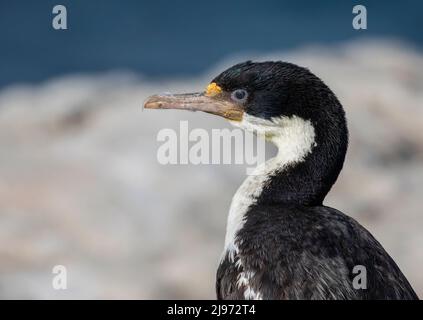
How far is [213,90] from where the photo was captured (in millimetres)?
6461

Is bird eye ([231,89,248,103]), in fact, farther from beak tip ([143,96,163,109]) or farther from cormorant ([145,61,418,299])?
beak tip ([143,96,163,109])

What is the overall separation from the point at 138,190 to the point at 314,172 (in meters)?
7.60

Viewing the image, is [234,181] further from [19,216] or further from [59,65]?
[59,65]

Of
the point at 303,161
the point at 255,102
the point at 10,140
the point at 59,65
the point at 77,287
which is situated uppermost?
the point at 59,65

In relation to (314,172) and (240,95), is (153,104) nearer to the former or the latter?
(240,95)

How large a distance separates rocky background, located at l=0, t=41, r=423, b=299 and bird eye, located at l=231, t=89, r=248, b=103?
5404 millimetres

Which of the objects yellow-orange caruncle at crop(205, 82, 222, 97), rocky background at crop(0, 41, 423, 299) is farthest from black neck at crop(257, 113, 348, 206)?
rocky background at crop(0, 41, 423, 299)

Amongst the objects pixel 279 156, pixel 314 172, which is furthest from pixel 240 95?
pixel 314 172

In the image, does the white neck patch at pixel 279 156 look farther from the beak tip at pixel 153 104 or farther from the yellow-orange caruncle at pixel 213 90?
the beak tip at pixel 153 104

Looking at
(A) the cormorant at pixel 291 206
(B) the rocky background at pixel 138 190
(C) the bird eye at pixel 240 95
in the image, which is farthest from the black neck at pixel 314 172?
(B) the rocky background at pixel 138 190

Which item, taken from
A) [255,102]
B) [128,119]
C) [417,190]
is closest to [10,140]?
[128,119]

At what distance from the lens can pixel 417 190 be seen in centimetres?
1388

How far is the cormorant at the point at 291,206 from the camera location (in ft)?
17.3

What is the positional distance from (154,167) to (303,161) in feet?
25.7
